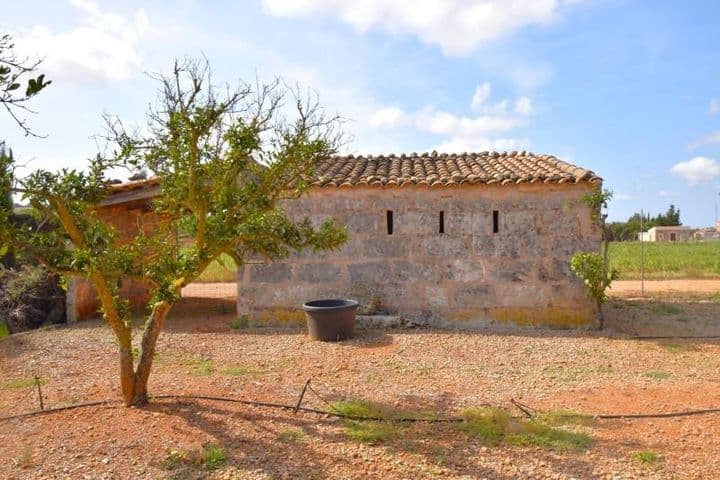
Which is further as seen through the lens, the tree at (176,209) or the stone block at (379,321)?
the stone block at (379,321)

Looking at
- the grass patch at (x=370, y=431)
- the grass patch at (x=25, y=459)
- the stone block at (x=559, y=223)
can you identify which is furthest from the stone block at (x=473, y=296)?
the grass patch at (x=25, y=459)

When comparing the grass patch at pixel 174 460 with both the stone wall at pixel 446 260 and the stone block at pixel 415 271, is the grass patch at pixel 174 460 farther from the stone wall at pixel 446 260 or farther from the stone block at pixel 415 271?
the stone block at pixel 415 271

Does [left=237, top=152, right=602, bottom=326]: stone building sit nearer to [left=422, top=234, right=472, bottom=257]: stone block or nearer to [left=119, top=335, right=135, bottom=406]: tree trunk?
[left=422, top=234, right=472, bottom=257]: stone block

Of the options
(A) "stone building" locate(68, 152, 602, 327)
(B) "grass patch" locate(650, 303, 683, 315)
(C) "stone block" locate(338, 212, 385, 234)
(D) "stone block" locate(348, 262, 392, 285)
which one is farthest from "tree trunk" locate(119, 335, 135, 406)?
(B) "grass patch" locate(650, 303, 683, 315)

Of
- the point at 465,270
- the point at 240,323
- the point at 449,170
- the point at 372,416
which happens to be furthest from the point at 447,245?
the point at 372,416

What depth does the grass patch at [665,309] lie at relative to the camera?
10.9m

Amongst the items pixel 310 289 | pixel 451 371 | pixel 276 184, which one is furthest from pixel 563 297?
pixel 276 184

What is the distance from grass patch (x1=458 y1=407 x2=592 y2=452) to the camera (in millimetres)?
4641

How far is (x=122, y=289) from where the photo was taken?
36.7 ft

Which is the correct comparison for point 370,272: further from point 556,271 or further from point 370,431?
point 370,431

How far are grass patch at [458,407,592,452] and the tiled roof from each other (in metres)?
4.70

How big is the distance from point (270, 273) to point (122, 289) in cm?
355

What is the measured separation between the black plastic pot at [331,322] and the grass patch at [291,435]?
12.0 feet

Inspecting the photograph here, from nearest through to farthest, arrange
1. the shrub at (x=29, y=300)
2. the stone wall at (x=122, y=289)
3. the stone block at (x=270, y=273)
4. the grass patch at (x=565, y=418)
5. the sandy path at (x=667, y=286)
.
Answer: the grass patch at (x=565, y=418)
the stone block at (x=270, y=273)
the shrub at (x=29, y=300)
the stone wall at (x=122, y=289)
the sandy path at (x=667, y=286)
